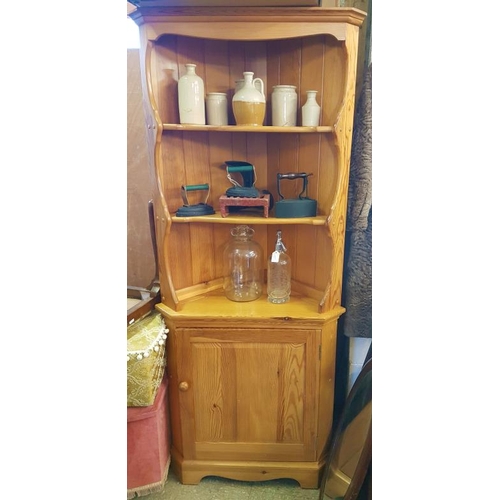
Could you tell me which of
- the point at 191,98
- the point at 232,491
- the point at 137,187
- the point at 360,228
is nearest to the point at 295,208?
the point at 360,228

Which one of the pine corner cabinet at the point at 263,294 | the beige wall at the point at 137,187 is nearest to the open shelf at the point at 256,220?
the pine corner cabinet at the point at 263,294

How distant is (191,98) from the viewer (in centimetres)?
139

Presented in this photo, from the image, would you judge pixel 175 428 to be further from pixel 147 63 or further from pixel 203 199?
pixel 147 63

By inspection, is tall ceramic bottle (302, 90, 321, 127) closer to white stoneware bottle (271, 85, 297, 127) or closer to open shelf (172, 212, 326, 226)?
white stoneware bottle (271, 85, 297, 127)

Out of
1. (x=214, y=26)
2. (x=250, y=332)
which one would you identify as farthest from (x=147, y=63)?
(x=250, y=332)

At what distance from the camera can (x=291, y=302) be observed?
63.0 inches

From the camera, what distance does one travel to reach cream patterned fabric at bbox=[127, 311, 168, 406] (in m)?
1.37

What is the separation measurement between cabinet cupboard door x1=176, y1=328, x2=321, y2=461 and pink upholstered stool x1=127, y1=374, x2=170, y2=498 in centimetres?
12

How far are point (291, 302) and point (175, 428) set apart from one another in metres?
0.76

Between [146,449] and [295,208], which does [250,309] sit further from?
[146,449]

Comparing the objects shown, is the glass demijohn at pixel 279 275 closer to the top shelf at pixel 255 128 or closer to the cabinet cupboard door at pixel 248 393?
the cabinet cupboard door at pixel 248 393

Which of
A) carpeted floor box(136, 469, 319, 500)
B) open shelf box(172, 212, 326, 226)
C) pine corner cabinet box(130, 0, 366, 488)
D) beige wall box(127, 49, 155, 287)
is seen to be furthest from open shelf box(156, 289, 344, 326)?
carpeted floor box(136, 469, 319, 500)

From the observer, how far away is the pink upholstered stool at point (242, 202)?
1.46 meters

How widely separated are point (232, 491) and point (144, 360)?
752 mm
